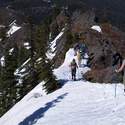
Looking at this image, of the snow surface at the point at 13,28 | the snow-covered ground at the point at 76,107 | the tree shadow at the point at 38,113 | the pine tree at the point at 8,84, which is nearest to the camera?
the snow-covered ground at the point at 76,107

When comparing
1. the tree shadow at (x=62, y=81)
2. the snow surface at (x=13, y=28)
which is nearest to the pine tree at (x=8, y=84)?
the tree shadow at (x=62, y=81)

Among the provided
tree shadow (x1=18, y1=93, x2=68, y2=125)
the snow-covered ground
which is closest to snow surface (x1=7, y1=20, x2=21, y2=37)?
the snow-covered ground

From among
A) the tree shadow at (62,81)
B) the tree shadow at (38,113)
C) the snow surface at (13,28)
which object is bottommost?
the tree shadow at (38,113)

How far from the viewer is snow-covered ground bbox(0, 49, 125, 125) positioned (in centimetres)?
2780

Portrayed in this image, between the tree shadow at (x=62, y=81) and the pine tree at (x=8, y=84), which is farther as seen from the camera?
the pine tree at (x=8, y=84)

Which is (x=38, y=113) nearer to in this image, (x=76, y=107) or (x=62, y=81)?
(x=76, y=107)

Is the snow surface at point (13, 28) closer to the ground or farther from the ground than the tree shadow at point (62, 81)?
farther from the ground

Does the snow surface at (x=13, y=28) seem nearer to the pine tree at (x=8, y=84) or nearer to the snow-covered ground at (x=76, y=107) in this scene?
the pine tree at (x=8, y=84)

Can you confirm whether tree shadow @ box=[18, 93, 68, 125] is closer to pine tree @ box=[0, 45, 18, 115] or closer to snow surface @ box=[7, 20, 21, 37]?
pine tree @ box=[0, 45, 18, 115]

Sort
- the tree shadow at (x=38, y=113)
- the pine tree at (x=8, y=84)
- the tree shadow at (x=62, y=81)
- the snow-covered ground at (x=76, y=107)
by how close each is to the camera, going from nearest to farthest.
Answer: the snow-covered ground at (x=76, y=107) → the tree shadow at (x=38, y=113) → the tree shadow at (x=62, y=81) → the pine tree at (x=8, y=84)

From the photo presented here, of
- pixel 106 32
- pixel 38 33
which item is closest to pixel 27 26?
pixel 38 33

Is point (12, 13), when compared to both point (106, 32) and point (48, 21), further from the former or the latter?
point (106, 32)

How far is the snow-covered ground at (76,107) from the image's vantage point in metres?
27.8

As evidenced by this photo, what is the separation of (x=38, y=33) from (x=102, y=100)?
7142cm
